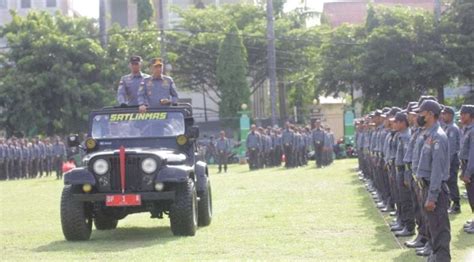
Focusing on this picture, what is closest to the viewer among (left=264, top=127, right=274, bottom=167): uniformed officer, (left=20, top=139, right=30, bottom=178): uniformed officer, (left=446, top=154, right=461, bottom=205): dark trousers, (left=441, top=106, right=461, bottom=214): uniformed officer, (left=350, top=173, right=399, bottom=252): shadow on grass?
(left=350, top=173, right=399, bottom=252): shadow on grass

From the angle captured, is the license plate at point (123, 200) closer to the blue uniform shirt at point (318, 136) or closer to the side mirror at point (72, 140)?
the side mirror at point (72, 140)

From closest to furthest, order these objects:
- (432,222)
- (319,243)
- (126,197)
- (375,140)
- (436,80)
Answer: (432,222), (319,243), (126,197), (375,140), (436,80)

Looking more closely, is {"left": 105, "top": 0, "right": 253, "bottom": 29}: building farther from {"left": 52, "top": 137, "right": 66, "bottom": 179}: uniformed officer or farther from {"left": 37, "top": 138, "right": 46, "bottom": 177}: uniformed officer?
{"left": 37, "top": 138, "right": 46, "bottom": 177}: uniformed officer

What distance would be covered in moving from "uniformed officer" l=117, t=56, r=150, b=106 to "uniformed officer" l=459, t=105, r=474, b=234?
5254 mm

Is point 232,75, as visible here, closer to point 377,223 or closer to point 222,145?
point 222,145

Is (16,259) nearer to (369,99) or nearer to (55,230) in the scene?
(55,230)

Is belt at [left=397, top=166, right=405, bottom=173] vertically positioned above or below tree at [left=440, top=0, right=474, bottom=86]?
below

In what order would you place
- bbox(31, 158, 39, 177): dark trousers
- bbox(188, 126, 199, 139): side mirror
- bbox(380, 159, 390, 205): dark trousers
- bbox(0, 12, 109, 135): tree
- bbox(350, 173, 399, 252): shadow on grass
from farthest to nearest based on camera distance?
bbox(0, 12, 109, 135): tree → bbox(31, 158, 39, 177): dark trousers → bbox(380, 159, 390, 205): dark trousers → bbox(188, 126, 199, 139): side mirror → bbox(350, 173, 399, 252): shadow on grass

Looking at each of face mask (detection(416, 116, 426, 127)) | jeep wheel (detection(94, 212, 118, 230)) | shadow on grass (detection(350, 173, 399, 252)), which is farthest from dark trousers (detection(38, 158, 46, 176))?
face mask (detection(416, 116, 426, 127))

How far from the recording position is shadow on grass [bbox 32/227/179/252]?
15.1 metres

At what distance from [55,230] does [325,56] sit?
31.4m

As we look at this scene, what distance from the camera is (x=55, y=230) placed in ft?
59.4

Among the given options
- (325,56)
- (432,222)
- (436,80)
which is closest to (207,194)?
(432,222)

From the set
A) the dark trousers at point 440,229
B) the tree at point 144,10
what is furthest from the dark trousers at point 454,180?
the tree at point 144,10
